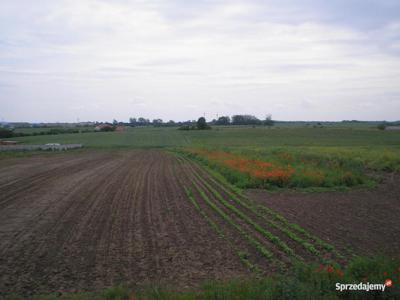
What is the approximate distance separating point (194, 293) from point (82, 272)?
2677 millimetres

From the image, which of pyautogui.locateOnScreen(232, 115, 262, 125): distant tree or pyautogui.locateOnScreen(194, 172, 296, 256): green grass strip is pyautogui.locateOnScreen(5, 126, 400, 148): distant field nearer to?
pyautogui.locateOnScreen(194, 172, 296, 256): green grass strip

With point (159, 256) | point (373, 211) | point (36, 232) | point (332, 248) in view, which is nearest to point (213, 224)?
point (159, 256)

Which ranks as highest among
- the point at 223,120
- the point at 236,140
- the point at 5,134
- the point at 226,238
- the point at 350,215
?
the point at 223,120

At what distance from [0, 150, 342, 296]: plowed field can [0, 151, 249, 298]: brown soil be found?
0.07 ft

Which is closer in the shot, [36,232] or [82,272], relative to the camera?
[82,272]

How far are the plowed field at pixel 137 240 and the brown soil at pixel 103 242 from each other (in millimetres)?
21

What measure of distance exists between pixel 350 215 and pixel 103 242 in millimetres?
8550

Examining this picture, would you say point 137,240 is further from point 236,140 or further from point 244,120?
point 244,120

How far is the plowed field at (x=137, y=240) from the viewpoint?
22.9 ft

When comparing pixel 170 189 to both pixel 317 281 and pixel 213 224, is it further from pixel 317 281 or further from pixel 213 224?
pixel 317 281

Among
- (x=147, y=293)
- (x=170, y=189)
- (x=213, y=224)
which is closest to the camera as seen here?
(x=147, y=293)

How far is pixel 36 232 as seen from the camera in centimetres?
978

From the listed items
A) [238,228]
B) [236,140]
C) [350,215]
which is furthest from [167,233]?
[236,140]

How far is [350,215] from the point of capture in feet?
39.2
